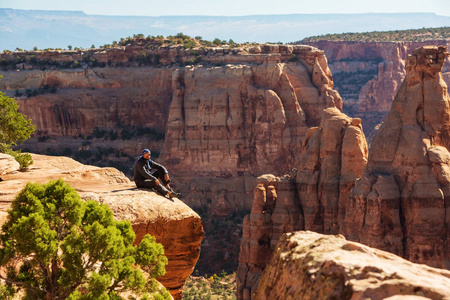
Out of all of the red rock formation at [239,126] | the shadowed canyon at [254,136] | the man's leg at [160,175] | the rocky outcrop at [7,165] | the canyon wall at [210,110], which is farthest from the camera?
the canyon wall at [210,110]

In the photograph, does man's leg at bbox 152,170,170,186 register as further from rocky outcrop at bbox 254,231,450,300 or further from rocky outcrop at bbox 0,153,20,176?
rocky outcrop at bbox 254,231,450,300

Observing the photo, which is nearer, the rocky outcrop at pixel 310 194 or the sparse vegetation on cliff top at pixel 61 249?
the sparse vegetation on cliff top at pixel 61 249

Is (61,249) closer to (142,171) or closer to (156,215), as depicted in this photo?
(156,215)

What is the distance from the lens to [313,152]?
185 feet

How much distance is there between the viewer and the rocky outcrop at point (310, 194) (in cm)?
5297

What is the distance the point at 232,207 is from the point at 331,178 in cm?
3242

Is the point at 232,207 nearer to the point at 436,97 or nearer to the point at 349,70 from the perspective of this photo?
the point at 436,97

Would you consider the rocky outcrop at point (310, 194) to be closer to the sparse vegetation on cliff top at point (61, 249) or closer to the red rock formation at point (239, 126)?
the red rock formation at point (239, 126)

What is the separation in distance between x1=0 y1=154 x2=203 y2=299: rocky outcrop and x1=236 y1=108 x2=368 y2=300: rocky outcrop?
80.9 feet

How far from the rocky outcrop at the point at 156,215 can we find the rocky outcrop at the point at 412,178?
63.8 feet

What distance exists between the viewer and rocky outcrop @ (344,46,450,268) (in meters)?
44.6

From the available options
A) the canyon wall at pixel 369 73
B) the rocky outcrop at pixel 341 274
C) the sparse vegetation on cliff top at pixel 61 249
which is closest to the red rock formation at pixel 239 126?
the canyon wall at pixel 369 73

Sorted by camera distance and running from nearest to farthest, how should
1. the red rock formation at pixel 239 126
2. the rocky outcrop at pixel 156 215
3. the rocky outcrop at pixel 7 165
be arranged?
the rocky outcrop at pixel 156 215
the rocky outcrop at pixel 7 165
the red rock formation at pixel 239 126

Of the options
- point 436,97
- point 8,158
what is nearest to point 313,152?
point 436,97
